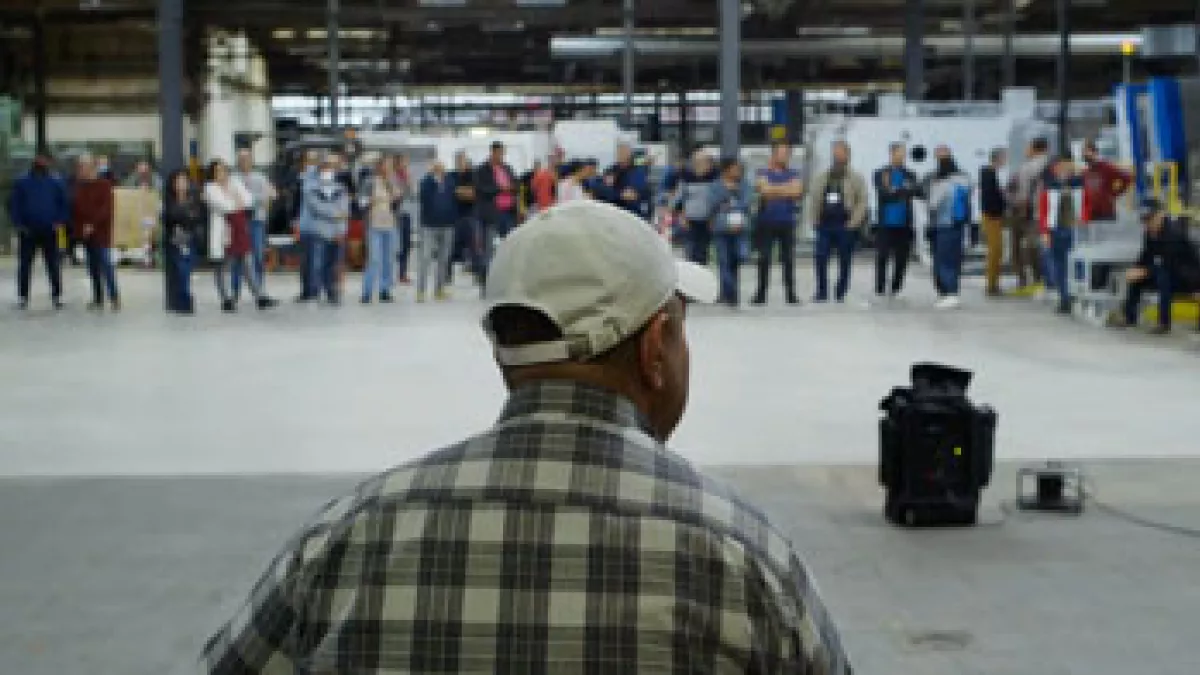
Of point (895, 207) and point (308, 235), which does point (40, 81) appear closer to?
point (308, 235)

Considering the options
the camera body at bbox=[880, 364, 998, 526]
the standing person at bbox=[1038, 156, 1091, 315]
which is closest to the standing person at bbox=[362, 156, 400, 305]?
the standing person at bbox=[1038, 156, 1091, 315]

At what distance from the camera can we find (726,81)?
934 inches

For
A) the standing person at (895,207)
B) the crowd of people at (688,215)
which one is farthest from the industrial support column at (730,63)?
the standing person at (895,207)

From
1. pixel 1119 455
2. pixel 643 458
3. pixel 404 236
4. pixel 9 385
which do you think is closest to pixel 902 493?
pixel 1119 455

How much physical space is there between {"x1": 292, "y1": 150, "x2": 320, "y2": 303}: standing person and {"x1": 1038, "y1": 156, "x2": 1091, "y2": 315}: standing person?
8116 millimetres

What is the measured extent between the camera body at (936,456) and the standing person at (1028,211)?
1391 cm

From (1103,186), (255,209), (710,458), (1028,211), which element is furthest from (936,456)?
(1028,211)

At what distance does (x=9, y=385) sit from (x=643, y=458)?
1328 centimetres

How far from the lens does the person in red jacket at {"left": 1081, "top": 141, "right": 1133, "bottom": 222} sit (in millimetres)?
19938

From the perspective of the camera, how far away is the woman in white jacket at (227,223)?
2095cm

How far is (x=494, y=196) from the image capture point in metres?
23.5

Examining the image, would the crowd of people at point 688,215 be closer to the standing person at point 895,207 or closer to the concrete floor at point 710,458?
the standing person at point 895,207

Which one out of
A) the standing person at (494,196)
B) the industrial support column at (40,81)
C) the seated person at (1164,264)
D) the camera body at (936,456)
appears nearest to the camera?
the camera body at (936,456)

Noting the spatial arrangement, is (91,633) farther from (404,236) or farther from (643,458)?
(404,236)
